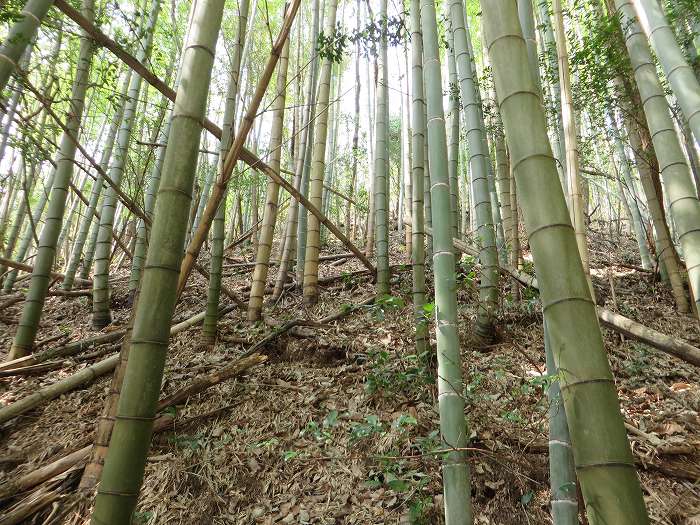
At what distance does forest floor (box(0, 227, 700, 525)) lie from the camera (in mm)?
2129

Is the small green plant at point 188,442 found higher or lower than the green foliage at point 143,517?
higher

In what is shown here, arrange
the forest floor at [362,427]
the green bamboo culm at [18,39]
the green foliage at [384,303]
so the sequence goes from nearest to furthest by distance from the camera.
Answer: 1. the green bamboo culm at [18,39]
2. the forest floor at [362,427]
3. the green foliage at [384,303]

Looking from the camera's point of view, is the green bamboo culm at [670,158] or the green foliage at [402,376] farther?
the green foliage at [402,376]

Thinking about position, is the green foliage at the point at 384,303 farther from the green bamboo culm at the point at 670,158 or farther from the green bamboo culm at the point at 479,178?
the green bamboo culm at the point at 670,158

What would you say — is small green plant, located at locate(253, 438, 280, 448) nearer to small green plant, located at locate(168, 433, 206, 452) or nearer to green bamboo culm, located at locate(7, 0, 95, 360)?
small green plant, located at locate(168, 433, 206, 452)

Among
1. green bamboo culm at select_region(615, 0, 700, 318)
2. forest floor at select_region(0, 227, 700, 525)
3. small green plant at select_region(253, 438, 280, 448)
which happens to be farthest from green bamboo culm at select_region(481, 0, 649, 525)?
small green plant at select_region(253, 438, 280, 448)

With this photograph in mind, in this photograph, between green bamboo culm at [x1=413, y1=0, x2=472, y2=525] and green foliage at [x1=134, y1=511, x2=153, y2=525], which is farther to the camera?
green foliage at [x1=134, y1=511, x2=153, y2=525]

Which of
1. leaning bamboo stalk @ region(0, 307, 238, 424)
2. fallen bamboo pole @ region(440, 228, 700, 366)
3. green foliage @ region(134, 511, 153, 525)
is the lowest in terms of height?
green foliage @ region(134, 511, 153, 525)

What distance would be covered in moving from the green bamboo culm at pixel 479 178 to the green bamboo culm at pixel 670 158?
98cm

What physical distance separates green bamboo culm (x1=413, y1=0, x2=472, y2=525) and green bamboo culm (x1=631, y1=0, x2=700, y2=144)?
1.32 meters

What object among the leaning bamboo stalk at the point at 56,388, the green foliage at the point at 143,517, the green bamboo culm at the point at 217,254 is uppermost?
the green bamboo culm at the point at 217,254

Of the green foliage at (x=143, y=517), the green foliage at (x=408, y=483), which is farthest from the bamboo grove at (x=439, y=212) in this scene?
the green foliage at (x=143, y=517)

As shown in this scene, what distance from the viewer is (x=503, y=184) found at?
178 inches

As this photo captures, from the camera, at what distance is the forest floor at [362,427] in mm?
2129
